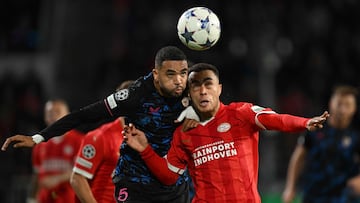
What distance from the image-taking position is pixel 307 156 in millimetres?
8211

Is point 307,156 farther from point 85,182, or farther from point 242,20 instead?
point 242,20

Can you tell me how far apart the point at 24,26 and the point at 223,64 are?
4805 mm

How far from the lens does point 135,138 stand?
5.39 m

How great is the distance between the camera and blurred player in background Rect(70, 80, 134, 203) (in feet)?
20.8

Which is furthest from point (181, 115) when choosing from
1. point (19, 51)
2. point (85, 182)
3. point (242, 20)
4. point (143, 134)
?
point (19, 51)

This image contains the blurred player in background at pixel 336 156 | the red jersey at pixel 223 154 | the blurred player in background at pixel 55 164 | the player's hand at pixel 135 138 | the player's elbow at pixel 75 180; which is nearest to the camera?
the red jersey at pixel 223 154

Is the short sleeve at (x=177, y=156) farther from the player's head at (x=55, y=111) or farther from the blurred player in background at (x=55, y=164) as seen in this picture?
the player's head at (x=55, y=111)

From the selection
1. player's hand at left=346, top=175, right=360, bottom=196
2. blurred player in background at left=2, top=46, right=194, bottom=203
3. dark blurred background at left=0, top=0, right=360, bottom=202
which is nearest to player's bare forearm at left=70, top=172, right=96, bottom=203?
blurred player in background at left=2, top=46, right=194, bottom=203

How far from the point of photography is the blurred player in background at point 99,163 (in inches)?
250

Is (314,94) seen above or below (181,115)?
below

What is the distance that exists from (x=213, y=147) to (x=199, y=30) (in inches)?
35.9

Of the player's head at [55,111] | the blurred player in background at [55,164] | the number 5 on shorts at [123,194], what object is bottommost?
the blurred player in background at [55,164]

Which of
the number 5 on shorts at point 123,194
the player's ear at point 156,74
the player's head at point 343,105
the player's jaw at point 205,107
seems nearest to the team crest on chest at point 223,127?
the player's jaw at point 205,107

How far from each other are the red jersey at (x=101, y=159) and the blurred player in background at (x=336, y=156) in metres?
2.51
